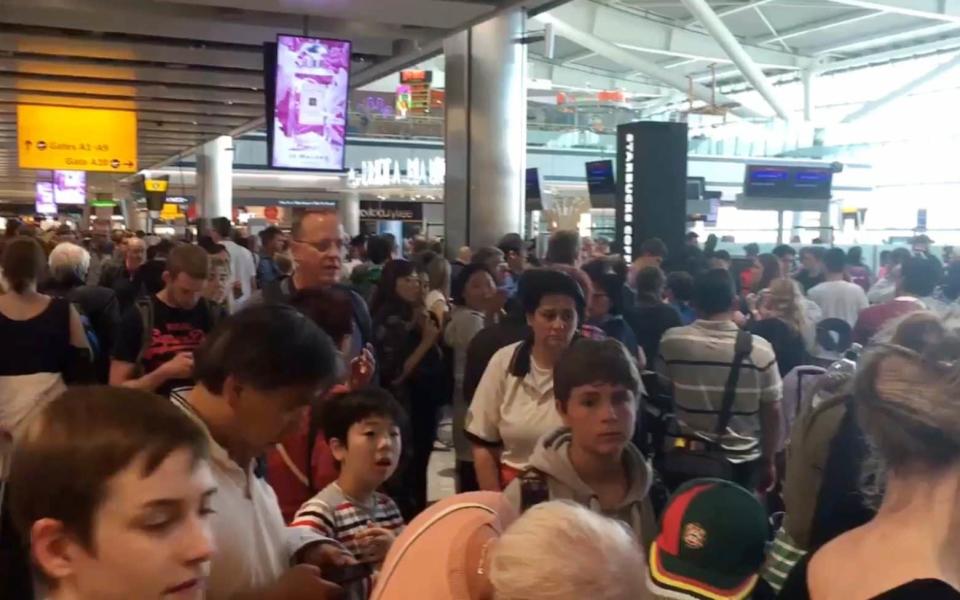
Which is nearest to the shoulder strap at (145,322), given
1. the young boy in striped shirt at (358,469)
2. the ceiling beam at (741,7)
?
the young boy in striped shirt at (358,469)

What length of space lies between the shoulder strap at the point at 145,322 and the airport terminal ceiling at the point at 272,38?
207 inches

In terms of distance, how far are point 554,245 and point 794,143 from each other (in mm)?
33412

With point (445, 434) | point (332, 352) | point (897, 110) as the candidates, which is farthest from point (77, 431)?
point (897, 110)

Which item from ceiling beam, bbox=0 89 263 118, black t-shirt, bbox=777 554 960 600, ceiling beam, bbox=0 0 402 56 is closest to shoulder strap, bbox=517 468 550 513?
black t-shirt, bbox=777 554 960 600

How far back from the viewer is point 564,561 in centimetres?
133

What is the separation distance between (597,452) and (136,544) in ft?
4.84

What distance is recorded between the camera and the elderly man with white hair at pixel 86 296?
20.0 ft

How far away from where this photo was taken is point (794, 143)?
37500mm

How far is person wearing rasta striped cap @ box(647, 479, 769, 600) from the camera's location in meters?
1.51

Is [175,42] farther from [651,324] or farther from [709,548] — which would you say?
[709,548]

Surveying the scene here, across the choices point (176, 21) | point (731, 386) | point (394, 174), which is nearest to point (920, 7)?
point (394, 174)

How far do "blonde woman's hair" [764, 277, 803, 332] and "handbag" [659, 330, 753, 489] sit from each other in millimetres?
1229

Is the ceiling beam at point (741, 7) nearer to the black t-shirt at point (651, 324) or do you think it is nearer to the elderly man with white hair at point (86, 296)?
the black t-shirt at point (651, 324)

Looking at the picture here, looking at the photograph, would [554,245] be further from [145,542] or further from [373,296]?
[145,542]
